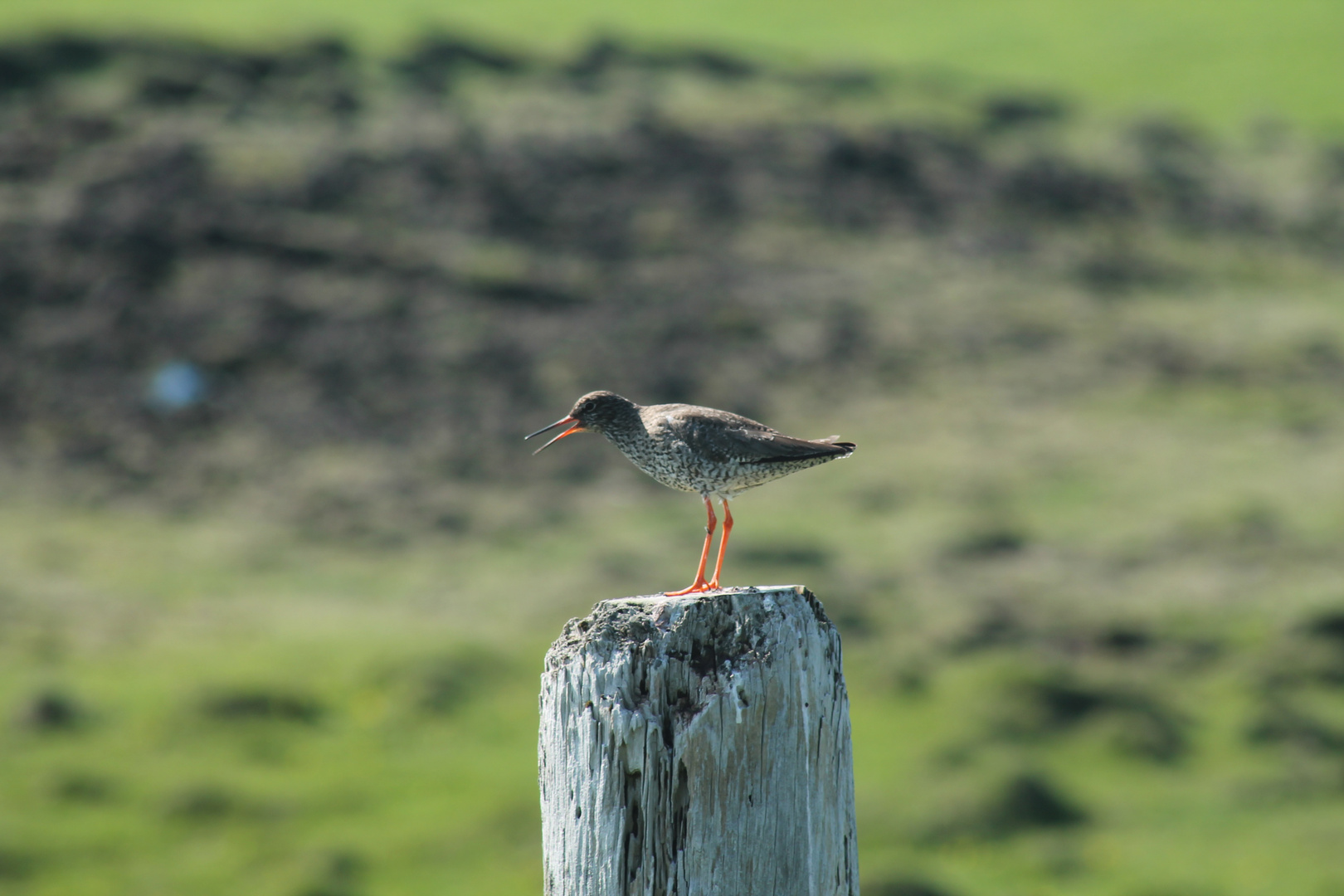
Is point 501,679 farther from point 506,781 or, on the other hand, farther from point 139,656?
point 139,656

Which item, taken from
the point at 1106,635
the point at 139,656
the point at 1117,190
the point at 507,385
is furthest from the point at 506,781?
the point at 1117,190

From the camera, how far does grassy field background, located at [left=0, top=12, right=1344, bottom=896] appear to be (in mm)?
22672

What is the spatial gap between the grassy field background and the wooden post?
15469 mm

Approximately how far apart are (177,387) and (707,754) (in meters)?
36.6

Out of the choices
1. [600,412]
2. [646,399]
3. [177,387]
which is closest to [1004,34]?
[646,399]

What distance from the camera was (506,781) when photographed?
22.8m

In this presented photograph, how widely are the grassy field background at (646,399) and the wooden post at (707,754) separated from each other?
50.8 ft

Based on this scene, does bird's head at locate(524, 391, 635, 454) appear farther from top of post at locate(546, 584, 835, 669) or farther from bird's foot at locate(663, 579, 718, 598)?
top of post at locate(546, 584, 835, 669)

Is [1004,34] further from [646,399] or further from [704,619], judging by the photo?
[704,619]

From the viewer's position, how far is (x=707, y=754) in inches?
175

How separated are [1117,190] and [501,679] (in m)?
34.7

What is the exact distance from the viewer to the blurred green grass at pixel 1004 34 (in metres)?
53.8

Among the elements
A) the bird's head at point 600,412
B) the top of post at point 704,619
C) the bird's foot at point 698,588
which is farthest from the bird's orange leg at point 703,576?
the bird's head at point 600,412

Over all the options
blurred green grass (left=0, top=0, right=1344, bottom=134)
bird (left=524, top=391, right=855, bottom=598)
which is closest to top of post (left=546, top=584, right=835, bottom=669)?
bird (left=524, top=391, right=855, bottom=598)
